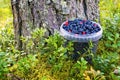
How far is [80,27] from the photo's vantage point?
320cm

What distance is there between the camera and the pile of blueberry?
315cm

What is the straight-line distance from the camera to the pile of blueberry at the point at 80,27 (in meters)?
3.15

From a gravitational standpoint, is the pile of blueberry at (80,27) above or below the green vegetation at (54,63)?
above

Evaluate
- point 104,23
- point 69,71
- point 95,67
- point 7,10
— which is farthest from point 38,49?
point 7,10

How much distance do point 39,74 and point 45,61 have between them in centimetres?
17

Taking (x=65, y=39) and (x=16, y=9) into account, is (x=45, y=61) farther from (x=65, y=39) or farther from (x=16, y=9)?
(x=16, y=9)

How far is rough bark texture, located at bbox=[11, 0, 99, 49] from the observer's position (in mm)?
3396

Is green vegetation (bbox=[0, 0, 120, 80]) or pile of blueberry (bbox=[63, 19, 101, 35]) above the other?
pile of blueberry (bbox=[63, 19, 101, 35])

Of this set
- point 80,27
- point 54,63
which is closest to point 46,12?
point 80,27

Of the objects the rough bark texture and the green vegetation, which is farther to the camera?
the rough bark texture

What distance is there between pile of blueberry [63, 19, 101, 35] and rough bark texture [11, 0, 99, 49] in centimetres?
18

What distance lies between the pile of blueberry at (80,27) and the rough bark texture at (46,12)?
18 cm

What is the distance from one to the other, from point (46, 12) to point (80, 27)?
1.47ft

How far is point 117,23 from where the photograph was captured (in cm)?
372
